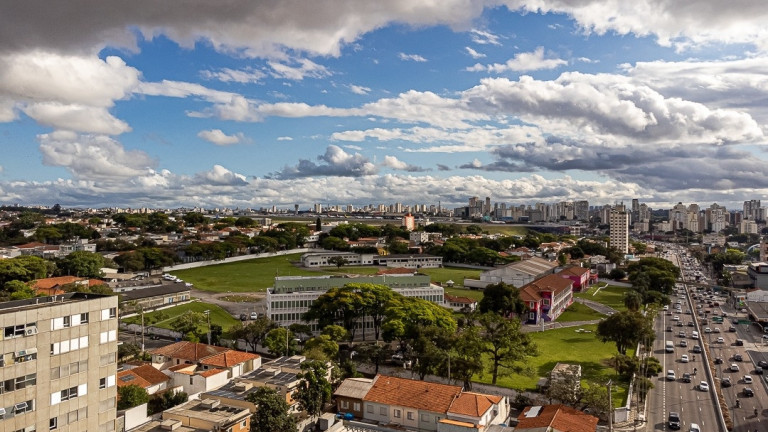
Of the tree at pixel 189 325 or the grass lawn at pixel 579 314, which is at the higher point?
the tree at pixel 189 325

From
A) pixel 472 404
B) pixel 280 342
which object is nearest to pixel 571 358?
pixel 472 404

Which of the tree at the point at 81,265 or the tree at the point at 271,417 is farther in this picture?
the tree at the point at 81,265

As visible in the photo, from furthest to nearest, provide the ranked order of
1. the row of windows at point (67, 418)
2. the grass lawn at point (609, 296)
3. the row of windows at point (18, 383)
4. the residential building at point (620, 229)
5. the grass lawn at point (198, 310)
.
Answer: the residential building at point (620, 229) < the grass lawn at point (609, 296) < the grass lawn at point (198, 310) < the row of windows at point (67, 418) < the row of windows at point (18, 383)

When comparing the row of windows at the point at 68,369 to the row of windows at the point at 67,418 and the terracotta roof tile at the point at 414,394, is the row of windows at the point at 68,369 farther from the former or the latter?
the terracotta roof tile at the point at 414,394

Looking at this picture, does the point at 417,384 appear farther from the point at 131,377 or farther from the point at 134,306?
the point at 134,306

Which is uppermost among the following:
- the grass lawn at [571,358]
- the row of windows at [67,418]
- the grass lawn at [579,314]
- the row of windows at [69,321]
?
the row of windows at [69,321]

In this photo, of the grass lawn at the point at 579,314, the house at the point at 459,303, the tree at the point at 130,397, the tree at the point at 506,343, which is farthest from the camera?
the house at the point at 459,303

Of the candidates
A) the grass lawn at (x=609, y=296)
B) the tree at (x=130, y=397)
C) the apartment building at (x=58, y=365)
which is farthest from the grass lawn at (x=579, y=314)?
the apartment building at (x=58, y=365)

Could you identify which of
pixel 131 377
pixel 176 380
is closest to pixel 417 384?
pixel 176 380
